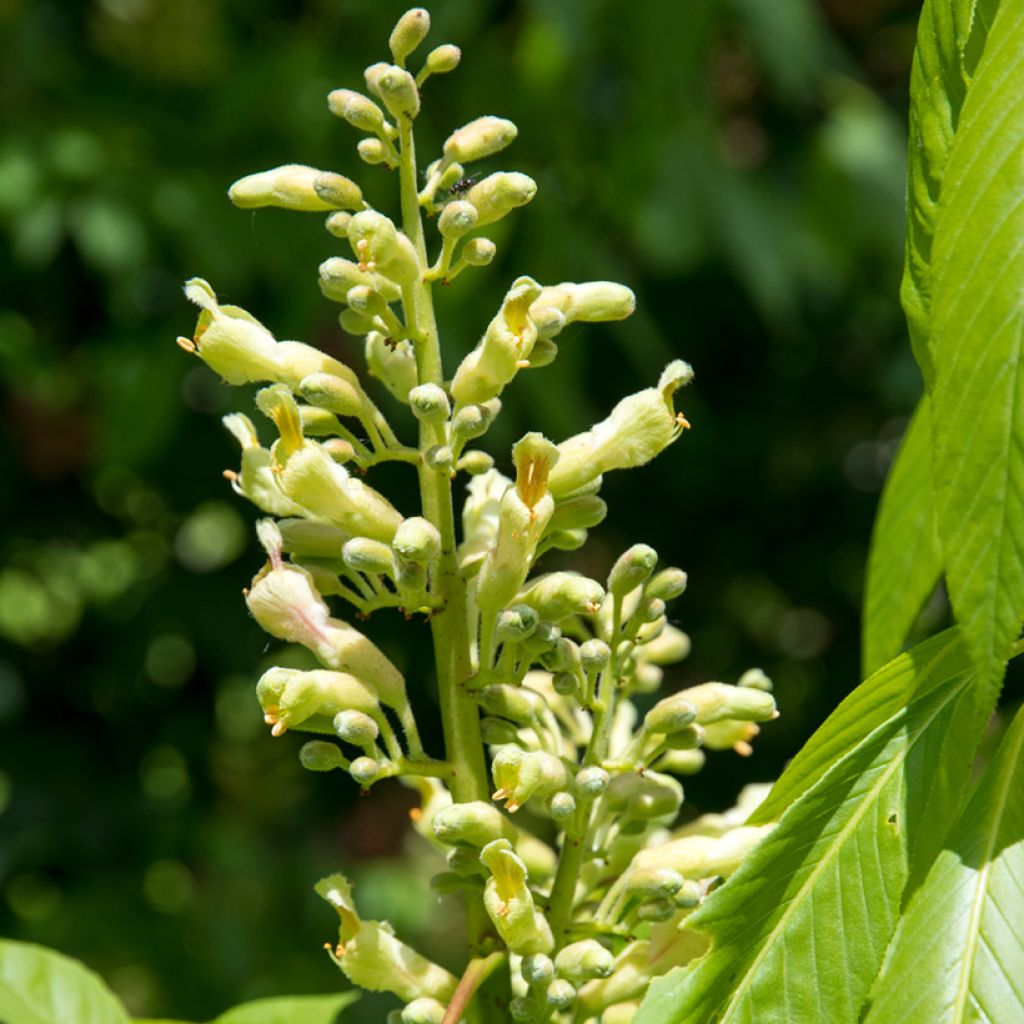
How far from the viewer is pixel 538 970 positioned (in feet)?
4.62

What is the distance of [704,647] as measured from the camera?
22.7 ft

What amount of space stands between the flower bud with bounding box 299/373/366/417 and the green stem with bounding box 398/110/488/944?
8cm

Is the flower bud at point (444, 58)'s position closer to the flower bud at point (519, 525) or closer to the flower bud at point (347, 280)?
the flower bud at point (347, 280)

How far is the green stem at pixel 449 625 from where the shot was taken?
1.49 m

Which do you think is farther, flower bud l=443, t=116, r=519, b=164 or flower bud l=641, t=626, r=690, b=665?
flower bud l=641, t=626, r=690, b=665

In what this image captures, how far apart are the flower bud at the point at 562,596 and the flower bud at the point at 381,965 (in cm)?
36

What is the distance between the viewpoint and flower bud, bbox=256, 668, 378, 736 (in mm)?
1428

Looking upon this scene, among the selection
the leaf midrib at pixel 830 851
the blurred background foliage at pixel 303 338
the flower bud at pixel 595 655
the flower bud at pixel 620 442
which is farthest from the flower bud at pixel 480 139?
the blurred background foliage at pixel 303 338

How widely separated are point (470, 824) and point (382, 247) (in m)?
0.57

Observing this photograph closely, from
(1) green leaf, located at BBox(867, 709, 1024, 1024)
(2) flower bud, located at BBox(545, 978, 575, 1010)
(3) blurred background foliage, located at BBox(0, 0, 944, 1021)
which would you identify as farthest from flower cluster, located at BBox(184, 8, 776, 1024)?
Result: (3) blurred background foliage, located at BBox(0, 0, 944, 1021)

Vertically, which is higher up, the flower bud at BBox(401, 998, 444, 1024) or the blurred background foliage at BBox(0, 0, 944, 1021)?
the blurred background foliage at BBox(0, 0, 944, 1021)

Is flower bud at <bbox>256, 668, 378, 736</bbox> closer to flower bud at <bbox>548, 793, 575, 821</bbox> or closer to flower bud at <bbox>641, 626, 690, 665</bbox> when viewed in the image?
flower bud at <bbox>548, 793, 575, 821</bbox>

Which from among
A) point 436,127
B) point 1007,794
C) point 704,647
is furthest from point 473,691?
point 704,647

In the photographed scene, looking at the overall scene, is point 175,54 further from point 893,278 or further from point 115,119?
point 893,278
